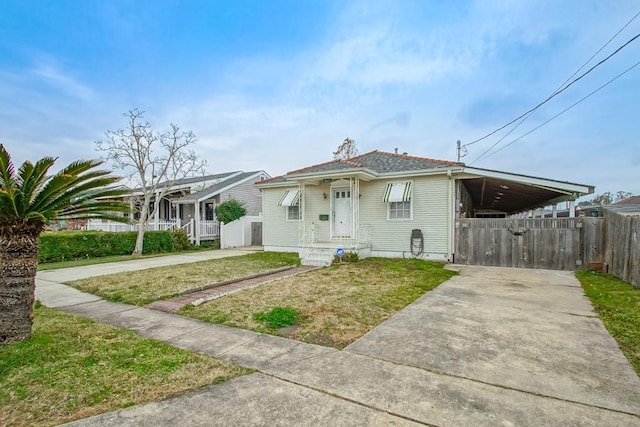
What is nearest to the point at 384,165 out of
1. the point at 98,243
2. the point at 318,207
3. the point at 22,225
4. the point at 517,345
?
the point at 318,207

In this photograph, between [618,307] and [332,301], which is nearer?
[618,307]

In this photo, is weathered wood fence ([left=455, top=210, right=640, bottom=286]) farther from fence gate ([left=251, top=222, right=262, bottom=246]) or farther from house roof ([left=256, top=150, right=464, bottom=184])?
fence gate ([left=251, top=222, right=262, bottom=246])

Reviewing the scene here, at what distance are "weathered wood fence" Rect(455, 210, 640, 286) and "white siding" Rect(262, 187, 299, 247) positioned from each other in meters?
7.31

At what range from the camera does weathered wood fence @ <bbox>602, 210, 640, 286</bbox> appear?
22.7 ft

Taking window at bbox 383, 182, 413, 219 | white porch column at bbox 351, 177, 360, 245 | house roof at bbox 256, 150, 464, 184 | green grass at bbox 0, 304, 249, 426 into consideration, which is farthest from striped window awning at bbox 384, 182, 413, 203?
green grass at bbox 0, 304, 249, 426

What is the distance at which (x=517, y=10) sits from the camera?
30.7 feet

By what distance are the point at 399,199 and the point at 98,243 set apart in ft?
44.0

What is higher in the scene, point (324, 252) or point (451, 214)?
point (451, 214)

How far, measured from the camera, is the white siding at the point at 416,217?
11062 millimetres

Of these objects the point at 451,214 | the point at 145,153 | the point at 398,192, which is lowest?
the point at 451,214

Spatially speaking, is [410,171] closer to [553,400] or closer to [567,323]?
[567,323]

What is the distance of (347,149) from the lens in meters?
31.2

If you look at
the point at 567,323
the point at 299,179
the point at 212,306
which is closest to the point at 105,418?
the point at 212,306

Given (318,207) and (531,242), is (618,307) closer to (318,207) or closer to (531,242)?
(531,242)
